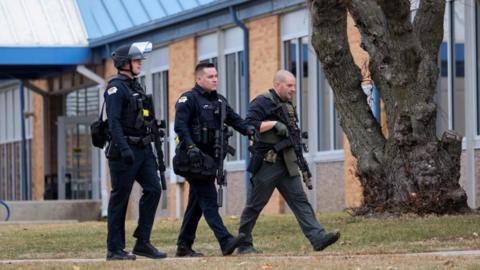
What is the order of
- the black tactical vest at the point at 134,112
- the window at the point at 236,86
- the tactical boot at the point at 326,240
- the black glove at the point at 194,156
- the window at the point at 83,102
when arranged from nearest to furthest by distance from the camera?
the black tactical vest at the point at 134,112
the black glove at the point at 194,156
the tactical boot at the point at 326,240
the window at the point at 236,86
the window at the point at 83,102

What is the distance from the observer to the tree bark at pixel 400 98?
18375mm

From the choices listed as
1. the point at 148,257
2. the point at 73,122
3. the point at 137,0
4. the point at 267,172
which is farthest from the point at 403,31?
the point at 73,122

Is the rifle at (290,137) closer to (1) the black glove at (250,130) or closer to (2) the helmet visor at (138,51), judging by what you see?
(1) the black glove at (250,130)

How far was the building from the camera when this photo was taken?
2328 cm

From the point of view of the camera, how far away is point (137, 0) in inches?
1356

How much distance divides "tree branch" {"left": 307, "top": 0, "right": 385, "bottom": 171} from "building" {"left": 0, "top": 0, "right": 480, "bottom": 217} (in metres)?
3.83

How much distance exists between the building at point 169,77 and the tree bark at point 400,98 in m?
3.82

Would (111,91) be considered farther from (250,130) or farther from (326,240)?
(326,240)

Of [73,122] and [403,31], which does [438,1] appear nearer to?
[403,31]

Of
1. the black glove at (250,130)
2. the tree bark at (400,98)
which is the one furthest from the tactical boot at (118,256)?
the tree bark at (400,98)

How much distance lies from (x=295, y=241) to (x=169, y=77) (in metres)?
16.1

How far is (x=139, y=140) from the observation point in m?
13.2

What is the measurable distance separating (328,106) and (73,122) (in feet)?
49.7

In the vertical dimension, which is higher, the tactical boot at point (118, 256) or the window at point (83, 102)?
the window at point (83, 102)
